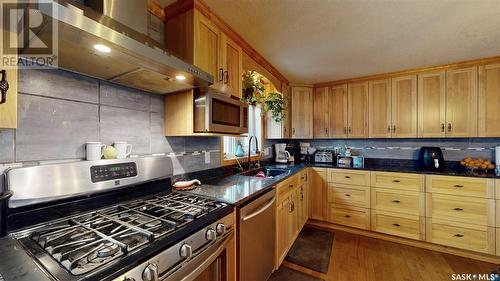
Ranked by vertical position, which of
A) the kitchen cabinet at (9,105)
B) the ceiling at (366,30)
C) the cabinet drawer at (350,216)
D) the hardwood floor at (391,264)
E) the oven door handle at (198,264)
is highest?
the ceiling at (366,30)

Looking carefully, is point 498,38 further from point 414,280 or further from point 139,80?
point 139,80

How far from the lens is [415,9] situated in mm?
1477

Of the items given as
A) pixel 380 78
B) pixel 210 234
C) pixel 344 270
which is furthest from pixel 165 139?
pixel 380 78

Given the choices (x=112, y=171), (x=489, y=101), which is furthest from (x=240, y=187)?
(x=489, y=101)

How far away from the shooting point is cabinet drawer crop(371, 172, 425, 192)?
2.45 meters

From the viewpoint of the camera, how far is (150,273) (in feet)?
2.30

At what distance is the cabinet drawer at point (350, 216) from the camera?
273 cm

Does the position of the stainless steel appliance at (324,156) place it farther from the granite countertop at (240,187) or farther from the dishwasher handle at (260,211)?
the dishwasher handle at (260,211)

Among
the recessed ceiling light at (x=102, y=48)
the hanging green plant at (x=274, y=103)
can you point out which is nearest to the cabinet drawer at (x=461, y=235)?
the hanging green plant at (x=274, y=103)

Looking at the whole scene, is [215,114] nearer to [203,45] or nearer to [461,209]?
[203,45]

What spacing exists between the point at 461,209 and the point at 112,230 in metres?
3.30

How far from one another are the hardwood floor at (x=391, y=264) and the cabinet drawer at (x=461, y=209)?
429mm

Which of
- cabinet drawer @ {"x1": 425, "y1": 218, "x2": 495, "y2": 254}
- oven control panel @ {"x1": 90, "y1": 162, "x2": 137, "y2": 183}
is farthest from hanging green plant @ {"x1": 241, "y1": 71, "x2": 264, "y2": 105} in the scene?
cabinet drawer @ {"x1": 425, "y1": 218, "x2": 495, "y2": 254}

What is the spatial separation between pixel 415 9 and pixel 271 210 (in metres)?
1.90
